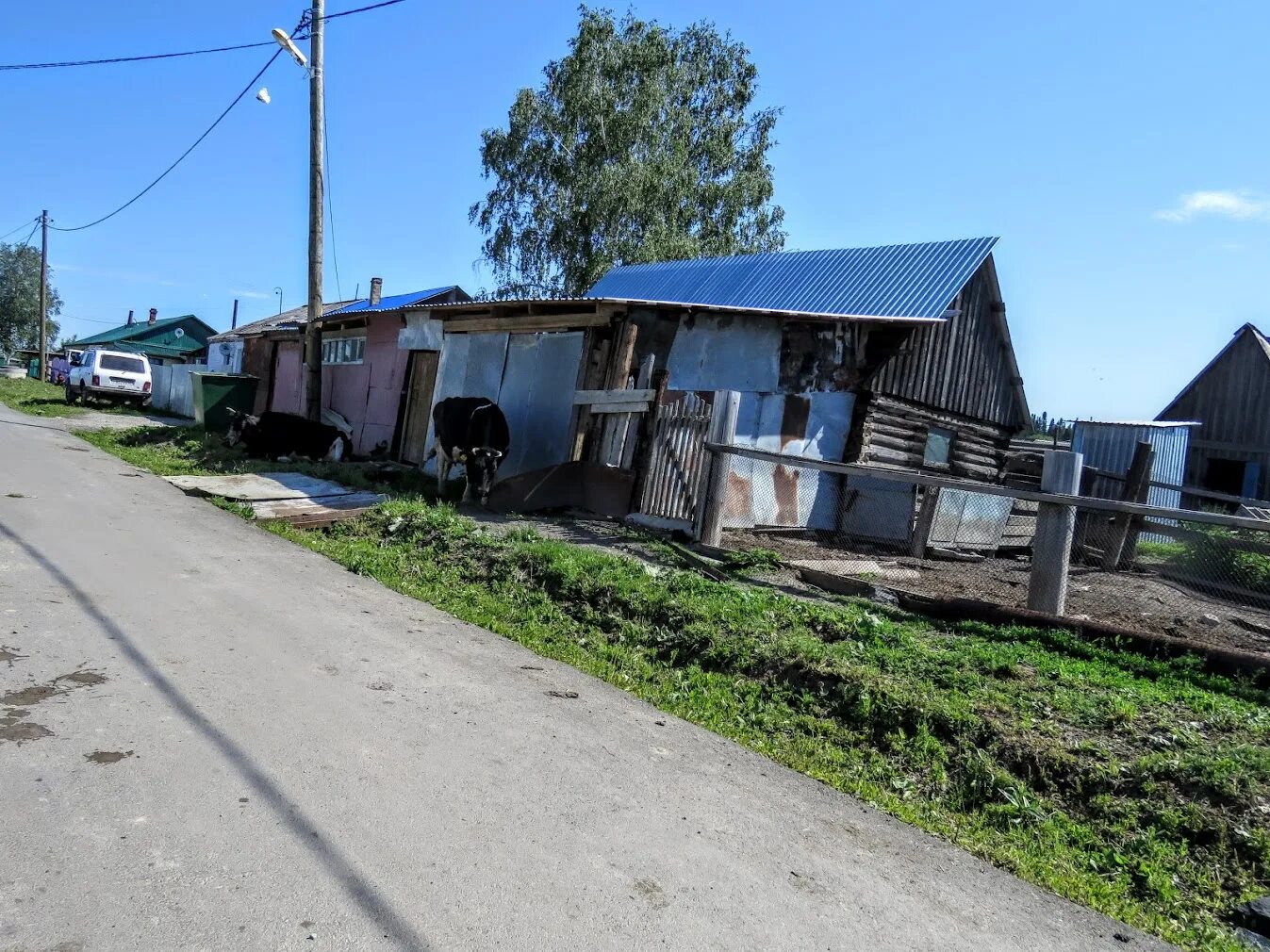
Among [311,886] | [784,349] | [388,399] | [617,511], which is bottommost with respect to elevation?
[311,886]

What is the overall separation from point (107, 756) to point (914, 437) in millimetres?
13927

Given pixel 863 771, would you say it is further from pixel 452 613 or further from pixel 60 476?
pixel 60 476

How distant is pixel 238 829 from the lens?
128 inches

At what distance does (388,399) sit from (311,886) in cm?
1583

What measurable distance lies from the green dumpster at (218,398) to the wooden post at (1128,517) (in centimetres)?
1811

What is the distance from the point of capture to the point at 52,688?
14.5ft

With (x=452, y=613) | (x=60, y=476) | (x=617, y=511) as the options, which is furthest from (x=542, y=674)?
(x=60, y=476)

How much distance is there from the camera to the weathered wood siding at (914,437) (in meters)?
14.3

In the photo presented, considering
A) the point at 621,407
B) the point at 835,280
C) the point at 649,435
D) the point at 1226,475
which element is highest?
the point at 835,280

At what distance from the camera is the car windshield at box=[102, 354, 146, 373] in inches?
1097

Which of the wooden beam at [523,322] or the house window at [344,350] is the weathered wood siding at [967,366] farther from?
the house window at [344,350]

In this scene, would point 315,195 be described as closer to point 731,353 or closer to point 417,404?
point 417,404

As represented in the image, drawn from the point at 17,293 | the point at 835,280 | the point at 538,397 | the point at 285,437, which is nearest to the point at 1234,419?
the point at 835,280

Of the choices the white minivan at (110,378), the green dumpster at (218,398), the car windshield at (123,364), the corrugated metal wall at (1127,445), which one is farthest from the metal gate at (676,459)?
the car windshield at (123,364)
